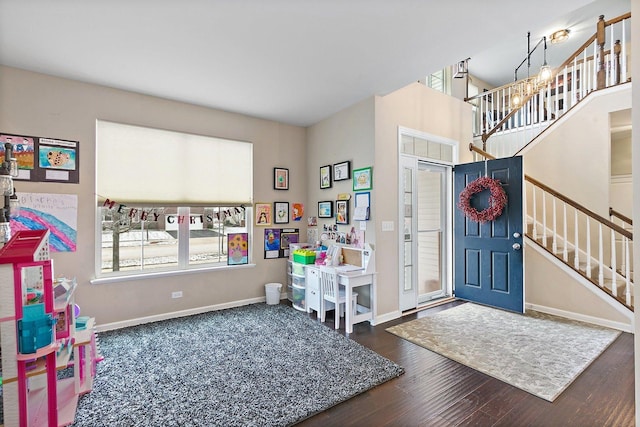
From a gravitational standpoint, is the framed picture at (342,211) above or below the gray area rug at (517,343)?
above

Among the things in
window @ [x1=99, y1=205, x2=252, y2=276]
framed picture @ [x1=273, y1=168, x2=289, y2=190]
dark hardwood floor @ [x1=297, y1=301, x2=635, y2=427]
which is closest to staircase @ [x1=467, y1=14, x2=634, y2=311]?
dark hardwood floor @ [x1=297, y1=301, x2=635, y2=427]

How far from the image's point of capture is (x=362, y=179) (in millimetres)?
3660

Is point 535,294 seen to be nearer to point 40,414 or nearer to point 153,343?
point 153,343

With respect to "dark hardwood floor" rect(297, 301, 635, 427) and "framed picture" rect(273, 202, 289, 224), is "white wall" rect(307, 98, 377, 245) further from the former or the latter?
"dark hardwood floor" rect(297, 301, 635, 427)

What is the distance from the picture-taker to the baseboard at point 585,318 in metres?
3.20

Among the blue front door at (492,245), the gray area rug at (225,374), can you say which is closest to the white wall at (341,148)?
the gray area rug at (225,374)

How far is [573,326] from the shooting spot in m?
3.32

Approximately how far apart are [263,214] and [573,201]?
4.22 meters

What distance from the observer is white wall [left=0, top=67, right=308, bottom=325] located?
2912 mm

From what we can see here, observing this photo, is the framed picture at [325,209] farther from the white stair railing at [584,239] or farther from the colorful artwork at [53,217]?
the colorful artwork at [53,217]

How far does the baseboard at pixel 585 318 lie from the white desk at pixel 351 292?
229cm

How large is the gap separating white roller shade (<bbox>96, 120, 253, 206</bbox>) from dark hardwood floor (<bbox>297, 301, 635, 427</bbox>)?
2805 millimetres

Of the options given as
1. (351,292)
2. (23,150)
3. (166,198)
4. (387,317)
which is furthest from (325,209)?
(23,150)

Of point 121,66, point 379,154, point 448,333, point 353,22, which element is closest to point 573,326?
point 448,333
